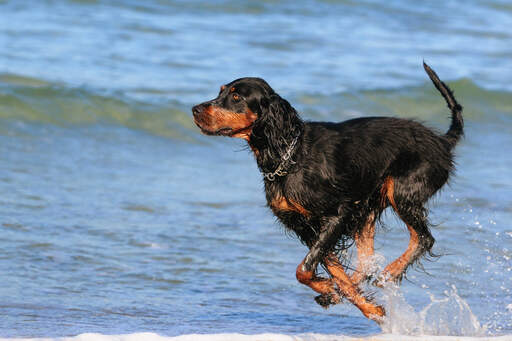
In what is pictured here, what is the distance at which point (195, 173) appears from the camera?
A: 9.78 m

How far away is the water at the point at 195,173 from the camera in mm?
5668

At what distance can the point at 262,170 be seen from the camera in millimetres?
5105

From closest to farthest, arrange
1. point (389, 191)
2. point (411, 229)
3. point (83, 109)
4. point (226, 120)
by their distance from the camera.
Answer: point (226, 120) < point (389, 191) < point (411, 229) < point (83, 109)

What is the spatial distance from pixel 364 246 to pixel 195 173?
14.4ft

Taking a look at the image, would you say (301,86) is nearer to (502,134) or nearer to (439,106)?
(439,106)

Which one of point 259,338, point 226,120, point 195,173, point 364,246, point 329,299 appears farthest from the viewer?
point 195,173

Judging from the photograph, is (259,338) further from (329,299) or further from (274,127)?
(274,127)

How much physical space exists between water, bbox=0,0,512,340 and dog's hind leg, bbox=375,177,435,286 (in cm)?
14

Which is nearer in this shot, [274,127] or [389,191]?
[274,127]

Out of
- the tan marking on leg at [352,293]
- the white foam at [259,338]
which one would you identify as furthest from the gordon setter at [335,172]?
the white foam at [259,338]

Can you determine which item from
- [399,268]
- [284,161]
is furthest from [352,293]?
[284,161]

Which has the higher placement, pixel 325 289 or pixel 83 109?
pixel 325 289

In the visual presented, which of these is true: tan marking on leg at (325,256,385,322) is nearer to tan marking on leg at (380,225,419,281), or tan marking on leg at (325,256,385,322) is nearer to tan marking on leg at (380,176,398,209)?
tan marking on leg at (380,225,419,281)

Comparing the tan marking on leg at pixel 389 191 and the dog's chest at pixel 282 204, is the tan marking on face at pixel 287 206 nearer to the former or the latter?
the dog's chest at pixel 282 204
